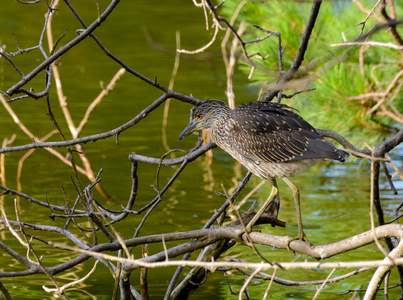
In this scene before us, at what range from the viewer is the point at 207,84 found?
12.4 meters

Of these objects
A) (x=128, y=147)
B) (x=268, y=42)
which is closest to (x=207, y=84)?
(x=128, y=147)

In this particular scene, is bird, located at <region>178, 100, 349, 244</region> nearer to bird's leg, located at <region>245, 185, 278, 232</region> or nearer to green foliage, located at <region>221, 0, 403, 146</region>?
bird's leg, located at <region>245, 185, 278, 232</region>

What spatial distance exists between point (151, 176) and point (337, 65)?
364cm

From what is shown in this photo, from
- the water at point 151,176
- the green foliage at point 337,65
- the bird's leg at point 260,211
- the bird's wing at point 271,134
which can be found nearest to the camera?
the bird's leg at point 260,211

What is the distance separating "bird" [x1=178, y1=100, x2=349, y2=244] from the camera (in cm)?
451

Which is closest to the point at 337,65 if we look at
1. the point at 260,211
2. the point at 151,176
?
the point at 260,211

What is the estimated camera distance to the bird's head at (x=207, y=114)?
492 centimetres

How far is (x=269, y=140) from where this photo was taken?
4.69m

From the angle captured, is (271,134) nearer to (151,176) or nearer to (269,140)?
(269,140)

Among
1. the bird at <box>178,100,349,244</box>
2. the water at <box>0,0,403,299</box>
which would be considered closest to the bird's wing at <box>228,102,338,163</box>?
the bird at <box>178,100,349,244</box>

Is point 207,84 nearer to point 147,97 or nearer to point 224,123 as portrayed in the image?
point 147,97

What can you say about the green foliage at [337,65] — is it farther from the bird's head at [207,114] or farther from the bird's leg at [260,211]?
the bird's leg at [260,211]

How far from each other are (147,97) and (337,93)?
20.3 ft

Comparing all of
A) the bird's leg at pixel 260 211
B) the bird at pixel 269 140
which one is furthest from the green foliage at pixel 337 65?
the bird's leg at pixel 260 211
